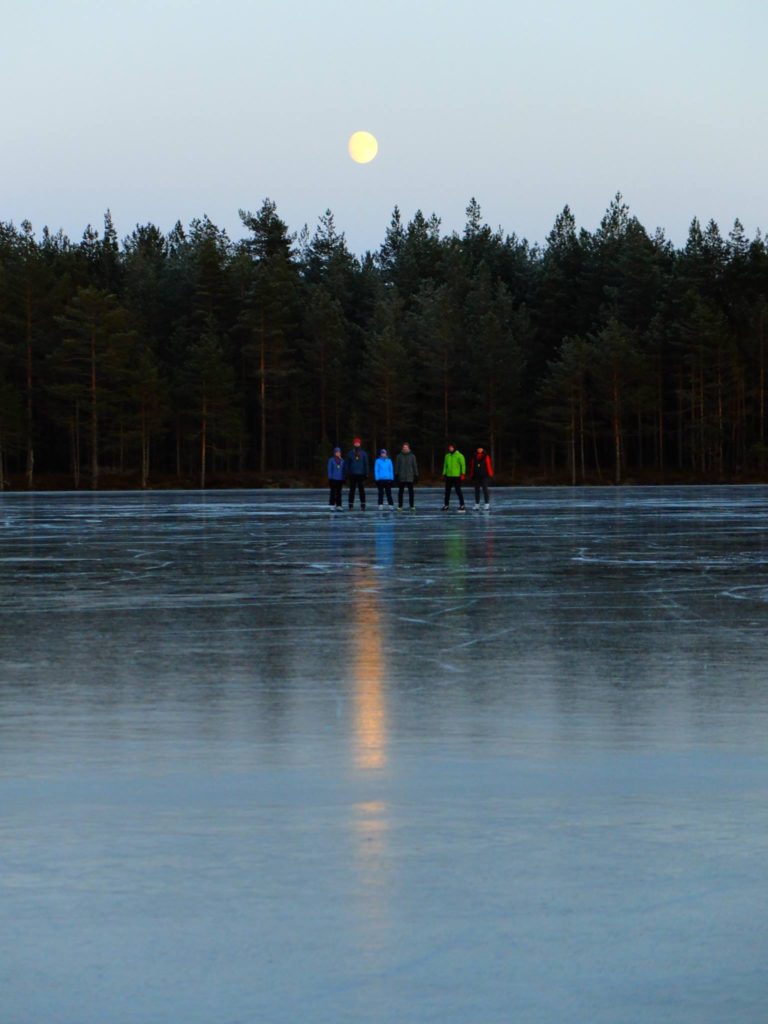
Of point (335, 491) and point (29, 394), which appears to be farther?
point (29, 394)

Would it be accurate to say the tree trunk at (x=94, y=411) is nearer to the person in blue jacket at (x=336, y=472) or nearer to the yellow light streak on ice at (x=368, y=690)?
the person in blue jacket at (x=336, y=472)

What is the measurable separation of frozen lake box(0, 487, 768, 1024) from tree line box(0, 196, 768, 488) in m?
98.9

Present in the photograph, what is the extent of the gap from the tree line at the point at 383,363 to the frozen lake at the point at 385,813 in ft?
324

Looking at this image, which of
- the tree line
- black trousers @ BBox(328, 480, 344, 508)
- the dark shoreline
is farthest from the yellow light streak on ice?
the tree line

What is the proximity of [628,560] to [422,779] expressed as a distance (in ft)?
51.2

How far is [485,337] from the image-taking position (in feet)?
408

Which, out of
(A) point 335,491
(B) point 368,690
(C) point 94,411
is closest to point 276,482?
(C) point 94,411

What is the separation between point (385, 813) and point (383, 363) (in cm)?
11907

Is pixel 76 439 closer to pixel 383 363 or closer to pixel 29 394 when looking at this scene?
pixel 29 394

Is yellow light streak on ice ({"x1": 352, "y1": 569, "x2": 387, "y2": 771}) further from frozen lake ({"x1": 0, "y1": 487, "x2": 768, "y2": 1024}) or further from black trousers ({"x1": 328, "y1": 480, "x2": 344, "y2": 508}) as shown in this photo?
black trousers ({"x1": 328, "y1": 480, "x2": 344, "y2": 508})

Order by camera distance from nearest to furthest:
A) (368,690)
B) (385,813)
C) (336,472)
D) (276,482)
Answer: (385,813) < (368,690) < (336,472) < (276,482)

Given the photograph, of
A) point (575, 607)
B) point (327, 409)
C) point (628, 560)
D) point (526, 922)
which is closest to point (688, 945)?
point (526, 922)

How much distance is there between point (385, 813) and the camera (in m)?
6.79

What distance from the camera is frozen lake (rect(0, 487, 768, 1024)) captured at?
181 inches
